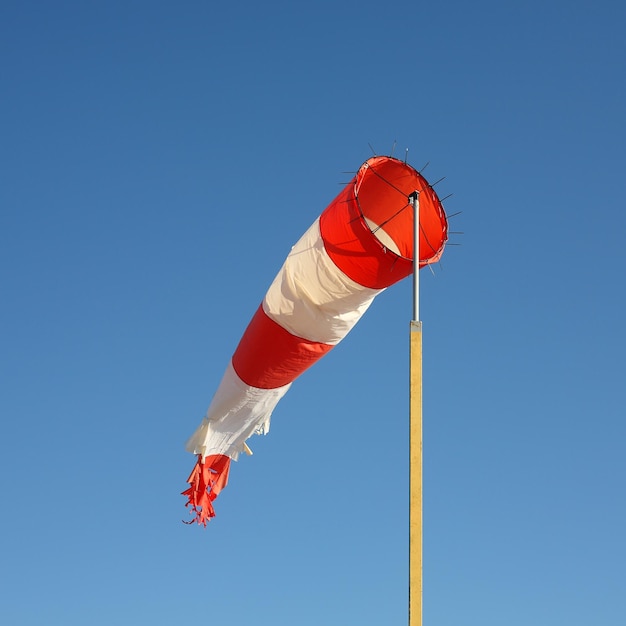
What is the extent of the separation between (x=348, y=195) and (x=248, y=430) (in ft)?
17.4

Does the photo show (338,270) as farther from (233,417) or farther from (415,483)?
(233,417)

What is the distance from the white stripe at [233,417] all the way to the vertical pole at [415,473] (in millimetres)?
4399

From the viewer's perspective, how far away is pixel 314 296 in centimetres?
1209

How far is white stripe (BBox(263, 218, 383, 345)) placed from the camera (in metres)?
11.8

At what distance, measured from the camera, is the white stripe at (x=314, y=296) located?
11.8 meters

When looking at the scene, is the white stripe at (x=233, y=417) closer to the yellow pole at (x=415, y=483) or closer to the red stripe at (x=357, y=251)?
the red stripe at (x=357, y=251)

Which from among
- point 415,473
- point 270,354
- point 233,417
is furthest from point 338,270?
point 233,417

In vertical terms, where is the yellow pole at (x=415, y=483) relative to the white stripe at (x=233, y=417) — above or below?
below

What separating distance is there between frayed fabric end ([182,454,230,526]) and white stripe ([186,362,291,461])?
0.15 meters

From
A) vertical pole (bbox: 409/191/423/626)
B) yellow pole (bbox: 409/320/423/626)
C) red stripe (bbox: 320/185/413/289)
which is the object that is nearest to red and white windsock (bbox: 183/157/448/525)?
red stripe (bbox: 320/185/413/289)

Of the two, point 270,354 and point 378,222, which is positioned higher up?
point 378,222

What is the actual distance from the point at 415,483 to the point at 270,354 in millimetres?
4056

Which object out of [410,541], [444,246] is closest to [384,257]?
[444,246]

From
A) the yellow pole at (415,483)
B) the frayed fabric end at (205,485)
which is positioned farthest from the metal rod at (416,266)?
the frayed fabric end at (205,485)
